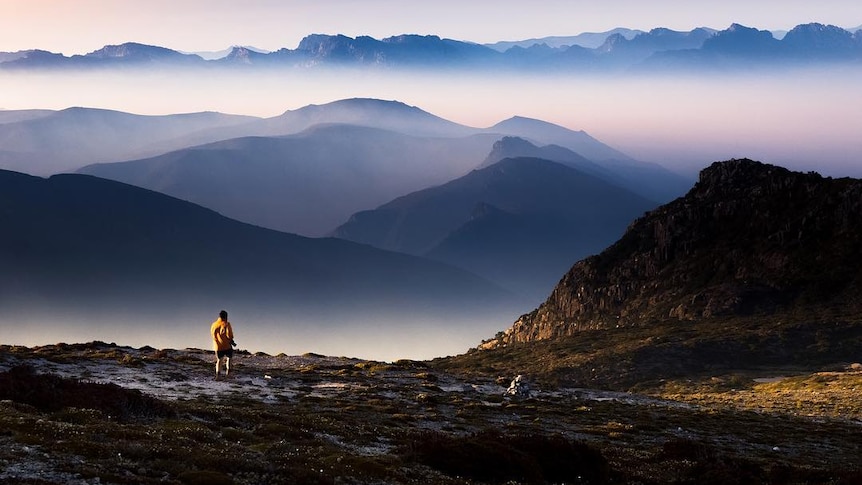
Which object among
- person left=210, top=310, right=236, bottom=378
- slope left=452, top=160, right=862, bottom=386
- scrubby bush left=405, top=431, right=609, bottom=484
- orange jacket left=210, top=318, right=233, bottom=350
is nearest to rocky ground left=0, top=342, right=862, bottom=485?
scrubby bush left=405, top=431, right=609, bottom=484

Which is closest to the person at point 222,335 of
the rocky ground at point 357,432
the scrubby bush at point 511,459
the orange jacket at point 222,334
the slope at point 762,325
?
the orange jacket at point 222,334

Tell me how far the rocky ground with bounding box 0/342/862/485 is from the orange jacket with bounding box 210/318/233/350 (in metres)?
3.22

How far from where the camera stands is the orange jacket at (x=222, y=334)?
179 feet

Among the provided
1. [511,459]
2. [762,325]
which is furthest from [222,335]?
[762,325]

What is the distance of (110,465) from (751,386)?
110381mm

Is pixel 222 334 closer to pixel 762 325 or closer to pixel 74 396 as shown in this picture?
pixel 74 396

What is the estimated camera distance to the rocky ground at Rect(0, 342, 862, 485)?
27.1 metres

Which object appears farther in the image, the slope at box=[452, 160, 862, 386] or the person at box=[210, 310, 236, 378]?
the slope at box=[452, 160, 862, 386]

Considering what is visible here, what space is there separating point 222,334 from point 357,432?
18959 millimetres

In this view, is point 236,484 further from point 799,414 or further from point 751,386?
point 751,386

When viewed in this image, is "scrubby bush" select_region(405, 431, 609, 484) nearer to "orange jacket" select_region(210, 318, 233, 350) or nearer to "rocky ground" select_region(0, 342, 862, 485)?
"rocky ground" select_region(0, 342, 862, 485)

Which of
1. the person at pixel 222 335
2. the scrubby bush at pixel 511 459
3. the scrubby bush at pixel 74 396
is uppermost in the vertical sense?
the person at pixel 222 335

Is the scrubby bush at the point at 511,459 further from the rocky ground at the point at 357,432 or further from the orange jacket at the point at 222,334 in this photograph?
the orange jacket at the point at 222,334

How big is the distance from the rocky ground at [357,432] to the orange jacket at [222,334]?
3.22 meters
